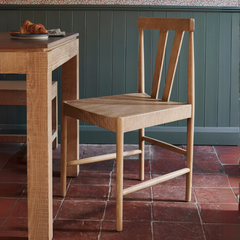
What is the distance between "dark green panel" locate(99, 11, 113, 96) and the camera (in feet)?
8.40

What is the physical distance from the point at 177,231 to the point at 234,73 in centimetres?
156

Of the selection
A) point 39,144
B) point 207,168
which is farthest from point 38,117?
point 207,168

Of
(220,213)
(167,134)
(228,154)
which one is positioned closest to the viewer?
(220,213)

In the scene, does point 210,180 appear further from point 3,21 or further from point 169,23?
point 3,21

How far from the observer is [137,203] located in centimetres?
170

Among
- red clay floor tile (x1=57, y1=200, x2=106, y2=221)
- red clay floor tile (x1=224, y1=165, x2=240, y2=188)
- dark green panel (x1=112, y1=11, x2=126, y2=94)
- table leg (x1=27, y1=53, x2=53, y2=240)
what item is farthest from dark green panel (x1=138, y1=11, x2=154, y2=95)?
table leg (x1=27, y1=53, x2=53, y2=240)

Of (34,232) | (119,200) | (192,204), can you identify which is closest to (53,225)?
(34,232)

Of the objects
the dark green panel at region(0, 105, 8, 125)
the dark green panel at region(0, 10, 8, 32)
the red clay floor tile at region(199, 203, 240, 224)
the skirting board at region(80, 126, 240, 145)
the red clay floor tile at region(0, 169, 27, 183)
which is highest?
the dark green panel at region(0, 10, 8, 32)

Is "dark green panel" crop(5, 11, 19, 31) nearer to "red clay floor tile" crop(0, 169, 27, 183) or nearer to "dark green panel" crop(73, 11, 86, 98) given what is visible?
"dark green panel" crop(73, 11, 86, 98)

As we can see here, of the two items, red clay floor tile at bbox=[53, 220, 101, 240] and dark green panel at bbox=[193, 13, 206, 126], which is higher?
dark green panel at bbox=[193, 13, 206, 126]

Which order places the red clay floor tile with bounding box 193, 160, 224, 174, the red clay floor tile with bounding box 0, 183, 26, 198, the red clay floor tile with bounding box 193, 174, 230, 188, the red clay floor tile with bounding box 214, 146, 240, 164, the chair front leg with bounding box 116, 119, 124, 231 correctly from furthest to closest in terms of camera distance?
the red clay floor tile with bounding box 214, 146, 240, 164, the red clay floor tile with bounding box 193, 160, 224, 174, the red clay floor tile with bounding box 193, 174, 230, 188, the red clay floor tile with bounding box 0, 183, 26, 198, the chair front leg with bounding box 116, 119, 124, 231

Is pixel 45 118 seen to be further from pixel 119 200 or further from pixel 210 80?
pixel 210 80

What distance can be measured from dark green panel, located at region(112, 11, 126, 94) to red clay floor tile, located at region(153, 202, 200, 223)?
120cm

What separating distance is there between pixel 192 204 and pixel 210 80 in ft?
4.06
